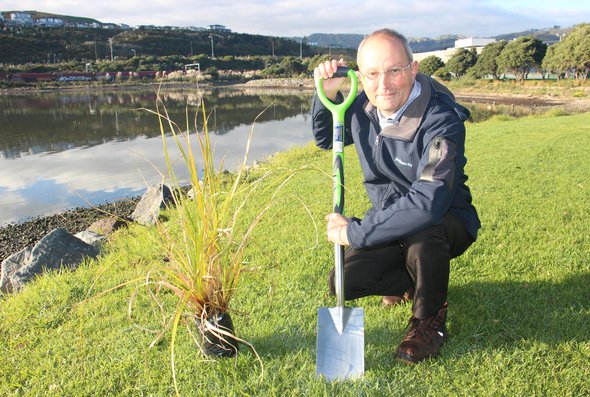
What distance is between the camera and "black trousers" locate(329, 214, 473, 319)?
7.02 ft

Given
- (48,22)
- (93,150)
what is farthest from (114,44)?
(93,150)

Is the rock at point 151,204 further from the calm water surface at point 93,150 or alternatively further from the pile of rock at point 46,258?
the pile of rock at point 46,258

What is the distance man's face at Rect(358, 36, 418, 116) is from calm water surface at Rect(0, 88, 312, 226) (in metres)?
1.77

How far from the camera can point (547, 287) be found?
2.83m

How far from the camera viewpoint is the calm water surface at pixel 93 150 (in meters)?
9.86

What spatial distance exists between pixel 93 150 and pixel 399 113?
573 inches

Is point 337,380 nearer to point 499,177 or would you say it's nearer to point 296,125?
point 499,177

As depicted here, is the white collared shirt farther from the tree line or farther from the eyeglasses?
the tree line

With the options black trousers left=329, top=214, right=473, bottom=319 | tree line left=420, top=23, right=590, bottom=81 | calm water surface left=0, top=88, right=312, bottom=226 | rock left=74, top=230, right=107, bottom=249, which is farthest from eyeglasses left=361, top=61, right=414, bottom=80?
tree line left=420, top=23, right=590, bottom=81

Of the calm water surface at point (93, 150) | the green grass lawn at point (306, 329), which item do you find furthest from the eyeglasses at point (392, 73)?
the calm water surface at point (93, 150)

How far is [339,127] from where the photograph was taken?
2.39m

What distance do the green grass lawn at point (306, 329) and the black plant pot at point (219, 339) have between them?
53mm

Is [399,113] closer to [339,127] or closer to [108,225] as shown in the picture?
[339,127]

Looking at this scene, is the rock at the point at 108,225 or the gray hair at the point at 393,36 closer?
the gray hair at the point at 393,36
